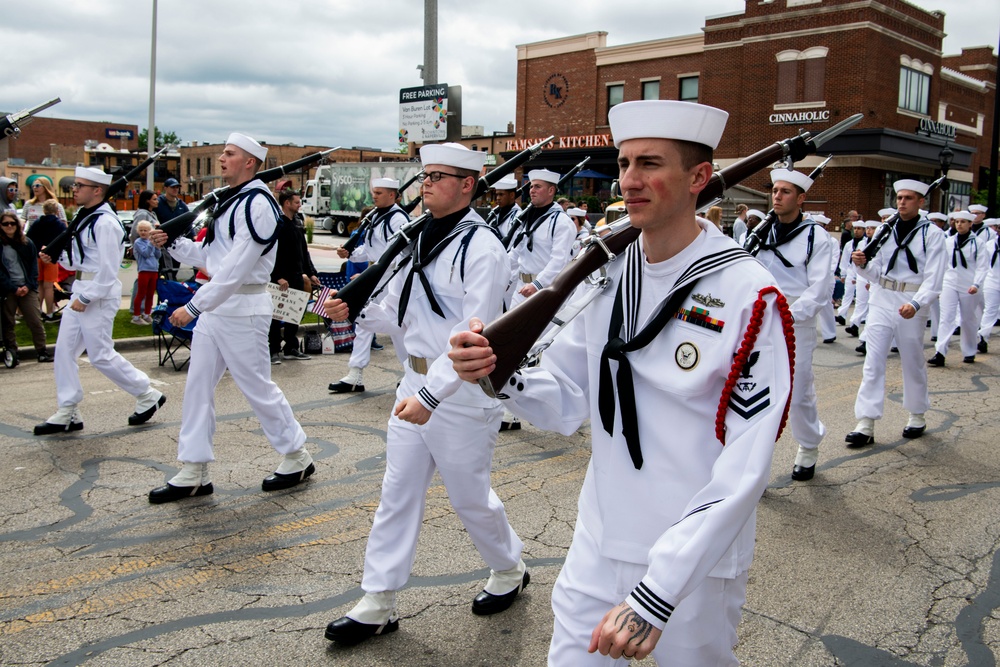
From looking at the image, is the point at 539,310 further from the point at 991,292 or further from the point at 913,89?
the point at 913,89

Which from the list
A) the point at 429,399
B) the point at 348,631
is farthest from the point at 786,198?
the point at 348,631

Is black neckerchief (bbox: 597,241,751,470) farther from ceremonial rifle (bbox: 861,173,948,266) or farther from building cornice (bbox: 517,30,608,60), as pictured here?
building cornice (bbox: 517,30,608,60)

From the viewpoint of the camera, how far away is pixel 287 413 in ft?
20.0

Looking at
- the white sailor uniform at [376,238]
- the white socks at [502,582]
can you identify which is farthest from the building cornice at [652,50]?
the white socks at [502,582]

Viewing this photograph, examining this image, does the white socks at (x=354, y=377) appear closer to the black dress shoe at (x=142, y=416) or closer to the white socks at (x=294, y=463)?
the black dress shoe at (x=142, y=416)

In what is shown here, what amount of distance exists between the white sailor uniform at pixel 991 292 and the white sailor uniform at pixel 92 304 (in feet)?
40.6

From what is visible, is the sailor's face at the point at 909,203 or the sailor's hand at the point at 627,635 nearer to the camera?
the sailor's hand at the point at 627,635

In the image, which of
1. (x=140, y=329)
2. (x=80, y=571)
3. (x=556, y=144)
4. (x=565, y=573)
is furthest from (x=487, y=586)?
(x=556, y=144)

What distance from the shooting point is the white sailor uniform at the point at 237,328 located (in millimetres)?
5758

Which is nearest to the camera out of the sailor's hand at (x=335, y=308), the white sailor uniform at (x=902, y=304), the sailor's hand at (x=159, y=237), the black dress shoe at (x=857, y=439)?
the sailor's hand at (x=335, y=308)

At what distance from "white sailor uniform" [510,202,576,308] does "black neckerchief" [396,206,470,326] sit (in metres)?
5.75

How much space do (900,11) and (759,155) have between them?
38540mm

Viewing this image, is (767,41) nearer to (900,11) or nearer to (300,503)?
(900,11)

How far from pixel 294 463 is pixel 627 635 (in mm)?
4444
